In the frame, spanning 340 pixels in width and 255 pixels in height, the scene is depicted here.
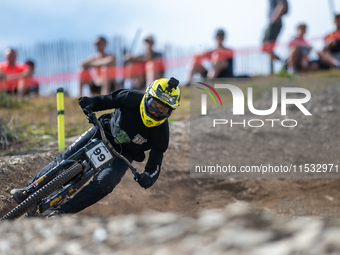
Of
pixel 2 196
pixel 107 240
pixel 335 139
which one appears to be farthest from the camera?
pixel 335 139

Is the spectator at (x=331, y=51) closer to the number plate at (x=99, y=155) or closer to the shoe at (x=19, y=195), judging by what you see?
the number plate at (x=99, y=155)

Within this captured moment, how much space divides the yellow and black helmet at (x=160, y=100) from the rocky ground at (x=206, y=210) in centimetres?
123

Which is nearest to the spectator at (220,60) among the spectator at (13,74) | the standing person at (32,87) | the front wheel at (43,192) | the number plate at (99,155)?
the standing person at (32,87)

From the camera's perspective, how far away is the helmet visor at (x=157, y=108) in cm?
527

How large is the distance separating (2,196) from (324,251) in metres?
5.28

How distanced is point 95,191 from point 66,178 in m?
0.41

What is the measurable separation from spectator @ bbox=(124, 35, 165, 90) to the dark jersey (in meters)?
6.90

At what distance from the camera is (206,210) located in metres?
7.36

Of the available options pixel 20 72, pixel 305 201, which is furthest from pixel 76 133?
pixel 305 201

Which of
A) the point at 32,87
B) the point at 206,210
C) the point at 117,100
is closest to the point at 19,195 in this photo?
the point at 117,100

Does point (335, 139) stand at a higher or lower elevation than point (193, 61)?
lower

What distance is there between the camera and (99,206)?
6766 mm

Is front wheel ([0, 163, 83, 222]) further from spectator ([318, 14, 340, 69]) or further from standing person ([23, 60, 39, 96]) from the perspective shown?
spectator ([318, 14, 340, 69])

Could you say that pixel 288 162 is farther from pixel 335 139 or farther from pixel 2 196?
pixel 2 196
